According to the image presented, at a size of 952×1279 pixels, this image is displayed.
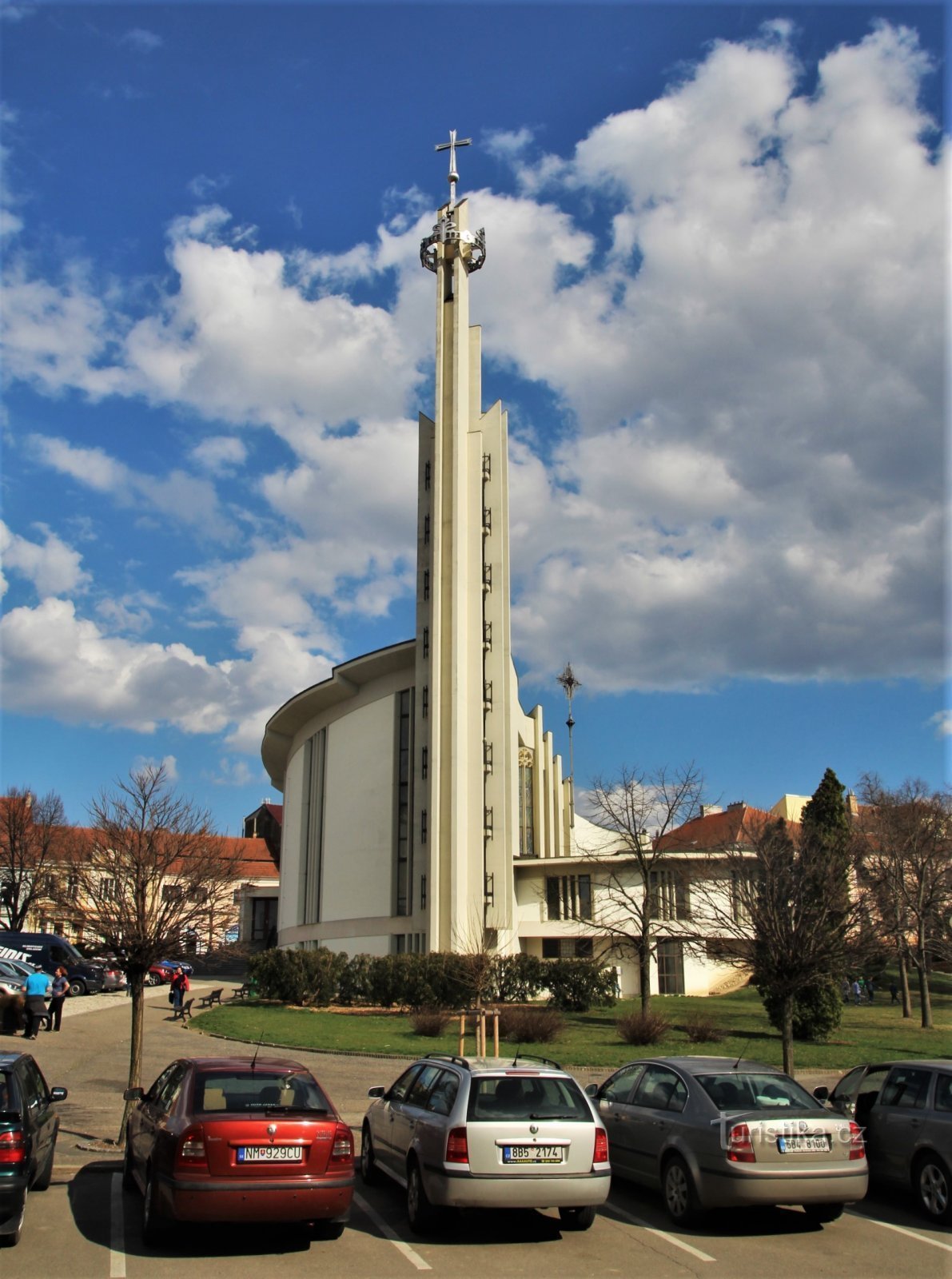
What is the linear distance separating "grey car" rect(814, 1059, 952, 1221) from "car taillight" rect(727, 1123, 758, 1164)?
6.21 feet

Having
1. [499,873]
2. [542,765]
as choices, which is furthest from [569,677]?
[499,873]

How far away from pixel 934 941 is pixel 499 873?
16151 mm

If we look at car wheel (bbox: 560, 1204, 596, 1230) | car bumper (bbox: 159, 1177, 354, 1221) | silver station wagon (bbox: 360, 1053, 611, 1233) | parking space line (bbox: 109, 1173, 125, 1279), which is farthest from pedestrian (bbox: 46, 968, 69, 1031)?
car wheel (bbox: 560, 1204, 596, 1230)

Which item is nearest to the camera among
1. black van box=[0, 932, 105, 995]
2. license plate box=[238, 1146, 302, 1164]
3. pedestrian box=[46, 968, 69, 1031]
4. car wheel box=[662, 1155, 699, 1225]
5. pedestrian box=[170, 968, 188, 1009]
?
license plate box=[238, 1146, 302, 1164]

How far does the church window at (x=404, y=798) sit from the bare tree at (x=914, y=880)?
18790mm

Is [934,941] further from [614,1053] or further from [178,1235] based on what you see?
[178,1235]

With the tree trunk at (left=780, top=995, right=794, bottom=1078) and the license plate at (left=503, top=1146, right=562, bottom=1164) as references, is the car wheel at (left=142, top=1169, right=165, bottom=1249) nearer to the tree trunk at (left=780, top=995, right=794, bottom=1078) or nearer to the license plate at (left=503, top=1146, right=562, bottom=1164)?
the license plate at (left=503, top=1146, right=562, bottom=1164)

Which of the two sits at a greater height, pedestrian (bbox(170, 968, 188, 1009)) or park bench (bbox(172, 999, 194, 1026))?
pedestrian (bbox(170, 968, 188, 1009))

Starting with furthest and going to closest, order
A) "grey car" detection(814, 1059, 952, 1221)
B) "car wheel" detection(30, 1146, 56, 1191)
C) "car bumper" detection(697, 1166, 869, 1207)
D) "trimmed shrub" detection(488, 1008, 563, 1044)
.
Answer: "trimmed shrub" detection(488, 1008, 563, 1044) < "car wheel" detection(30, 1146, 56, 1191) < "grey car" detection(814, 1059, 952, 1221) < "car bumper" detection(697, 1166, 869, 1207)

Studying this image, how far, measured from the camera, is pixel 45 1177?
32.0 ft

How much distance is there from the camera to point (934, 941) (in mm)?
34438

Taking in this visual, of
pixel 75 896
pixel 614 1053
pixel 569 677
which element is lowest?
pixel 614 1053

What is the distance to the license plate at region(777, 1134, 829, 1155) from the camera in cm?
859

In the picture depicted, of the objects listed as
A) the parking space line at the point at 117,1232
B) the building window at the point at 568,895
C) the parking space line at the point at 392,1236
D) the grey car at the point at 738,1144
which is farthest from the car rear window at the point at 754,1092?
the building window at the point at 568,895
